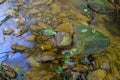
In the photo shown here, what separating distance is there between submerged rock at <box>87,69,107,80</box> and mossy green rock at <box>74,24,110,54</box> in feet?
0.87

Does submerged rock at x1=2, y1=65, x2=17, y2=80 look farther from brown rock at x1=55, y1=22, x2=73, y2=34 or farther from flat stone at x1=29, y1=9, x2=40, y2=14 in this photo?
flat stone at x1=29, y1=9, x2=40, y2=14

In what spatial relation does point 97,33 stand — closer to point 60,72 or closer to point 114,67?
point 114,67

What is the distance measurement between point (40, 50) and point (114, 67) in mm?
908

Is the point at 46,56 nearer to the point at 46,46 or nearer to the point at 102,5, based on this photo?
the point at 46,46

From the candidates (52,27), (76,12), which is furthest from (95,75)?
(76,12)

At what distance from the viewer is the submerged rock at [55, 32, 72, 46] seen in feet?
9.50

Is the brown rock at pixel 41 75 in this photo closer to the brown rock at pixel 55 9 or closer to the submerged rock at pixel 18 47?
the submerged rock at pixel 18 47

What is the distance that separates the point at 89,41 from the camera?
112 inches

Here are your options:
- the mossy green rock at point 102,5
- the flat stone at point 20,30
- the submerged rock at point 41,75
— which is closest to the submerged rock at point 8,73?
the submerged rock at point 41,75

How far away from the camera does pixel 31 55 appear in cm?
281

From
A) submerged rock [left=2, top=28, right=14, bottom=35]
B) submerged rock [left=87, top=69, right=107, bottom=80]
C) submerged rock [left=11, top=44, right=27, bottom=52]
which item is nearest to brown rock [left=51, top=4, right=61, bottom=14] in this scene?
submerged rock [left=2, top=28, right=14, bottom=35]

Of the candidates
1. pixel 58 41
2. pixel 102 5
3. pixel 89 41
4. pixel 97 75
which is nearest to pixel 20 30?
pixel 58 41

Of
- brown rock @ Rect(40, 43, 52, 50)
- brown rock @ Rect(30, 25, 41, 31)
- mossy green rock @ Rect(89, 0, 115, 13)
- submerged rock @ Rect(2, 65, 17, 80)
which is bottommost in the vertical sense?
submerged rock @ Rect(2, 65, 17, 80)

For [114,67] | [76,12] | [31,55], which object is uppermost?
[76,12]
